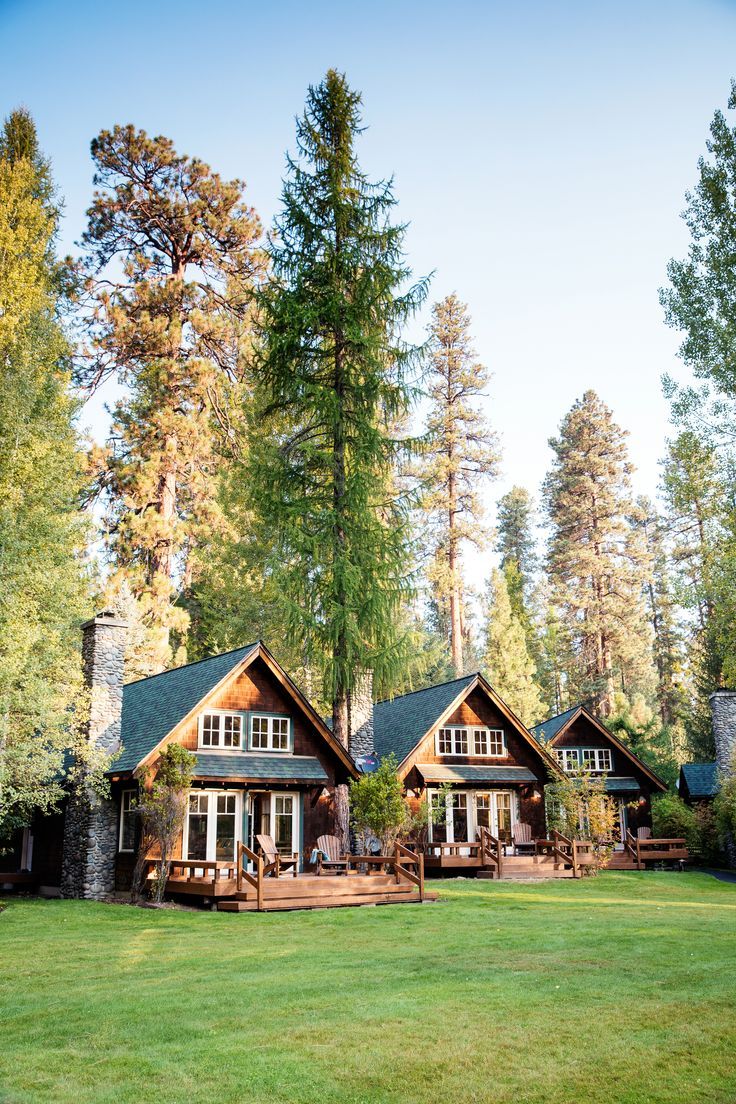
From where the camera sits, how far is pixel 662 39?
13.6 meters

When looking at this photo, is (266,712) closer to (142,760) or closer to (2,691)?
(142,760)

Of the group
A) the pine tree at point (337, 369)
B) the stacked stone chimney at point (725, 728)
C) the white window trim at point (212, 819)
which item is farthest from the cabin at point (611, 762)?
the white window trim at point (212, 819)

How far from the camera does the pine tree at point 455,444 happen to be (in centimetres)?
Answer: 4300

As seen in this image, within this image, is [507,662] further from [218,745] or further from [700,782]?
[218,745]

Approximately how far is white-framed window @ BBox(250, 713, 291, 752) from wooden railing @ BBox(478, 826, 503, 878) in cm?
628

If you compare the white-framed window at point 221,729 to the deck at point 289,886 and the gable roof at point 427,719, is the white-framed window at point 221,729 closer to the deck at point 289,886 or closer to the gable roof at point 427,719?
the deck at point 289,886

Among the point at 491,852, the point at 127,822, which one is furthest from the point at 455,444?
the point at 127,822

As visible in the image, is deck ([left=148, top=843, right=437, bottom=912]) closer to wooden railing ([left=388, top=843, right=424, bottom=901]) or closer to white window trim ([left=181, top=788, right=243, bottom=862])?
wooden railing ([left=388, top=843, right=424, bottom=901])

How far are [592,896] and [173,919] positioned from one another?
9142 mm

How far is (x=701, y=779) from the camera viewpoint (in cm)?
3241

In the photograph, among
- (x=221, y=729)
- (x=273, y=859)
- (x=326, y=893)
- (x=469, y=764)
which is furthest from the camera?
(x=469, y=764)

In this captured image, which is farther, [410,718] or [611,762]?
[611,762]

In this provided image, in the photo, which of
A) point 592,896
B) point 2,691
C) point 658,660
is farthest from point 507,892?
point 658,660

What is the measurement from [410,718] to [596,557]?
69.4ft
